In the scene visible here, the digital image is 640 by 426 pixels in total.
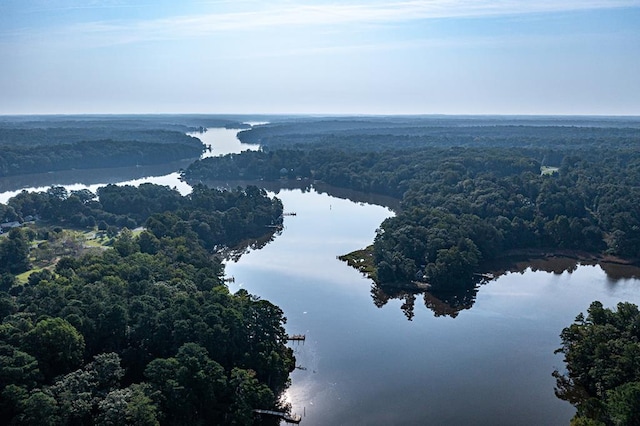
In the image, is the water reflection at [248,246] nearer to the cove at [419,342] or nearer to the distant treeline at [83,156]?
the cove at [419,342]

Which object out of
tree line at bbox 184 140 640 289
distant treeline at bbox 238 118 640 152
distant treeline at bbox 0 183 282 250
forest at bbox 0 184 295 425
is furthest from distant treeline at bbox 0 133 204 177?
forest at bbox 0 184 295 425

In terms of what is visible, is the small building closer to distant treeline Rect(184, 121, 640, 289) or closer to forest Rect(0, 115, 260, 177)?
distant treeline Rect(184, 121, 640, 289)

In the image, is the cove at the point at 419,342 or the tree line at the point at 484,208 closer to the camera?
the cove at the point at 419,342

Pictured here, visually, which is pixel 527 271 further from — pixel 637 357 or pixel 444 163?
pixel 444 163

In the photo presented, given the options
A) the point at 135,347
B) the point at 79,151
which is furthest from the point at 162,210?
the point at 79,151

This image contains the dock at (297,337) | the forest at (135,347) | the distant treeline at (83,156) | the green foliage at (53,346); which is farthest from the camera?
the distant treeline at (83,156)

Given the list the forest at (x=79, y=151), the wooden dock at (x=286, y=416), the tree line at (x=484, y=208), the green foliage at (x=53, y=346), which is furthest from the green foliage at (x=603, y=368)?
the forest at (x=79, y=151)

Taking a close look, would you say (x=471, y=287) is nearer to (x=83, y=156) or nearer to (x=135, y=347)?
(x=135, y=347)
